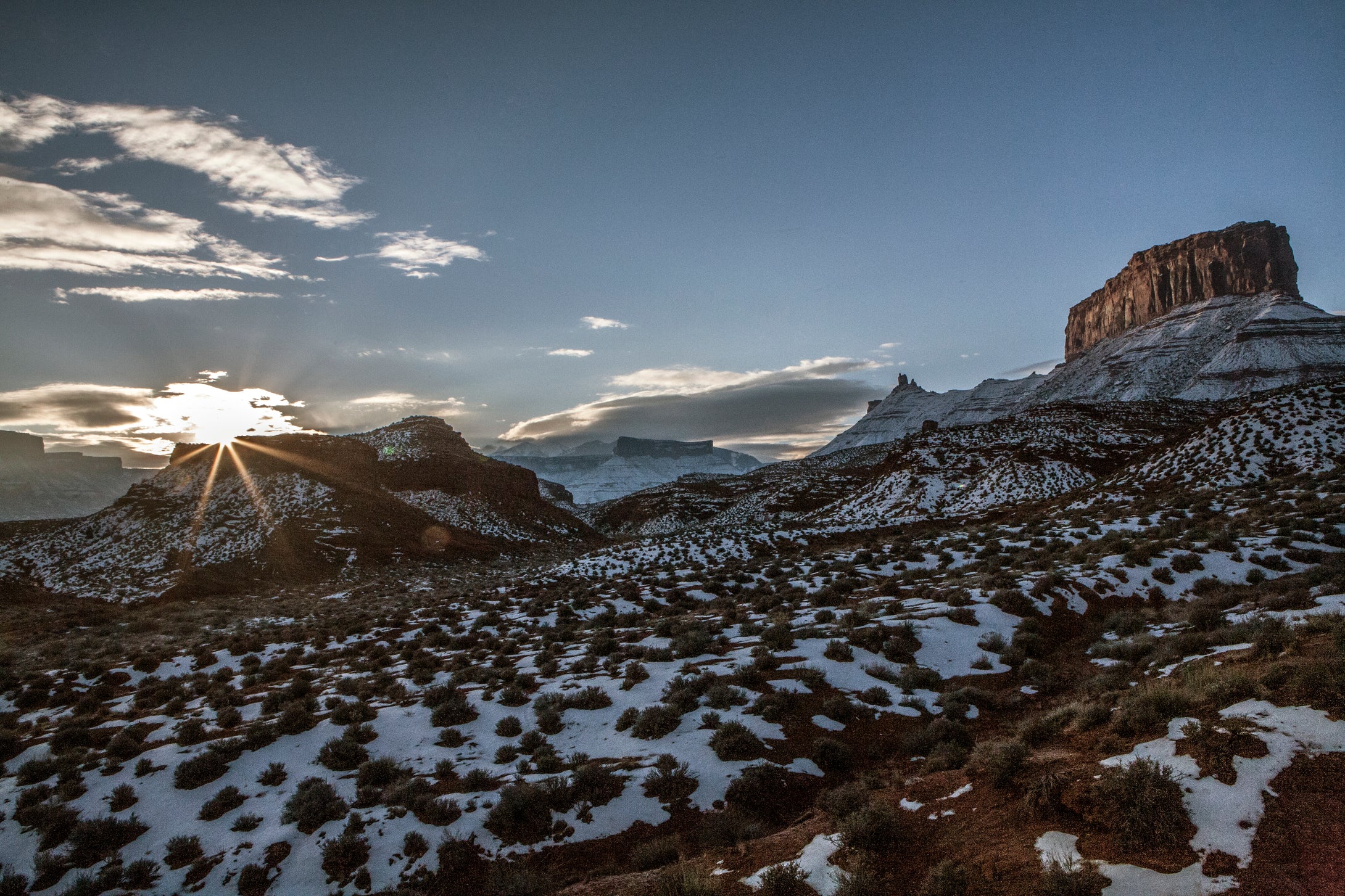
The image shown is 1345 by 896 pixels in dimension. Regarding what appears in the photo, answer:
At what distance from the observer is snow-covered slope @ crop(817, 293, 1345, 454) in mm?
87688

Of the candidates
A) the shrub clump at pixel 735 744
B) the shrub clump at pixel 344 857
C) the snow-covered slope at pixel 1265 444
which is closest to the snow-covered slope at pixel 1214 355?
the snow-covered slope at pixel 1265 444

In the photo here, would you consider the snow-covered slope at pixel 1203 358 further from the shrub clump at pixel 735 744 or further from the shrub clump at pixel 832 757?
the shrub clump at pixel 735 744

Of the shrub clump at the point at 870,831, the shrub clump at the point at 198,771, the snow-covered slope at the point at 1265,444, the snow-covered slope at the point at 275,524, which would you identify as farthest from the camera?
the snow-covered slope at the point at 275,524

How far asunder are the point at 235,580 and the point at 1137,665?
143ft

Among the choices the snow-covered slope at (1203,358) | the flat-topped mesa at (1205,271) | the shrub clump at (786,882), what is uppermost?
the flat-topped mesa at (1205,271)

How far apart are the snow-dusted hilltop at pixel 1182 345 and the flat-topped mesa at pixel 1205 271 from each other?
0.28 m

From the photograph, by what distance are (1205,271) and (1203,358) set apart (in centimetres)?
5464

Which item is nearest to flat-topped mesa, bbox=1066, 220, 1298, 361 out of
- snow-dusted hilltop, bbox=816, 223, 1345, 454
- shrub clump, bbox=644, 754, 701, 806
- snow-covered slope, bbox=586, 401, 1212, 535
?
snow-dusted hilltop, bbox=816, 223, 1345, 454

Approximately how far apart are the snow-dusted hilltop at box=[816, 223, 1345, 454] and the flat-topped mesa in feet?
0.93

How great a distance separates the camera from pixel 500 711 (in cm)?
1032

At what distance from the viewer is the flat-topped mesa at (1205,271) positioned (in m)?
135

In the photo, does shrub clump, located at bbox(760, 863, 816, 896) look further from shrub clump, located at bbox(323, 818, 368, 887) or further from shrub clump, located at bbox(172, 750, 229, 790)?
shrub clump, located at bbox(172, 750, 229, 790)

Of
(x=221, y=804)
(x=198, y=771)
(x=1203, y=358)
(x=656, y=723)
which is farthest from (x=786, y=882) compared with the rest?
(x=1203, y=358)

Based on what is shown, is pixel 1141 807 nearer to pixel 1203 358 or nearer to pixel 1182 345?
pixel 1203 358
